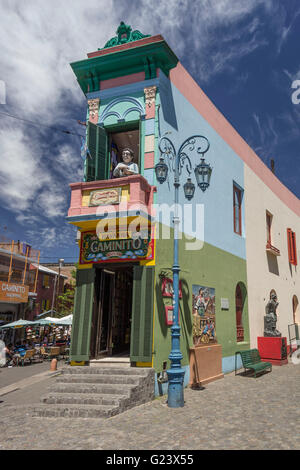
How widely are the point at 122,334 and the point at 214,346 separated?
10.1 ft

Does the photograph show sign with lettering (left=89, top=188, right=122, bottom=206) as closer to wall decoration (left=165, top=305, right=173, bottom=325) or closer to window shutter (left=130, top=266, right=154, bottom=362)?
window shutter (left=130, top=266, right=154, bottom=362)

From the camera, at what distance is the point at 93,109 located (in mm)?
10852

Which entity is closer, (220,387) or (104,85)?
(220,387)

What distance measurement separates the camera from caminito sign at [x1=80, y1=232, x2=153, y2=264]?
926 centimetres

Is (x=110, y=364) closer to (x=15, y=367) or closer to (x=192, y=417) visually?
(x=192, y=417)

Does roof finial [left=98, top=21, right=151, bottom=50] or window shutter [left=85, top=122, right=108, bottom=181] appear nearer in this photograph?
window shutter [left=85, top=122, right=108, bottom=181]

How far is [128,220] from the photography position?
9.19 meters

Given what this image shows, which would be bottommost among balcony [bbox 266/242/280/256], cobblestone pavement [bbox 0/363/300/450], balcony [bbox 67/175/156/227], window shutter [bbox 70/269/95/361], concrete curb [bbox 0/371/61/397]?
concrete curb [bbox 0/371/61/397]

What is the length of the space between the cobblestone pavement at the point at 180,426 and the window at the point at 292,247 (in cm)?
1255

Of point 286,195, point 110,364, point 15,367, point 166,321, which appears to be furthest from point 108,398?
point 286,195

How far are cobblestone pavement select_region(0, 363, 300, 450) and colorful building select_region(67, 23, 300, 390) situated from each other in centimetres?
168

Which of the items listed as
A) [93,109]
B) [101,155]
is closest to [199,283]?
[101,155]

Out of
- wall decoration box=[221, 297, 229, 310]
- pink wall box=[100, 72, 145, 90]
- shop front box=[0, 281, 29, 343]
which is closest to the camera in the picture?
pink wall box=[100, 72, 145, 90]

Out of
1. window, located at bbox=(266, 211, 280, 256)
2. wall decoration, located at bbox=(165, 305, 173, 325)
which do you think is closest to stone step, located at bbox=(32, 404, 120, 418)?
wall decoration, located at bbox=(165, 305, 173, 325)
